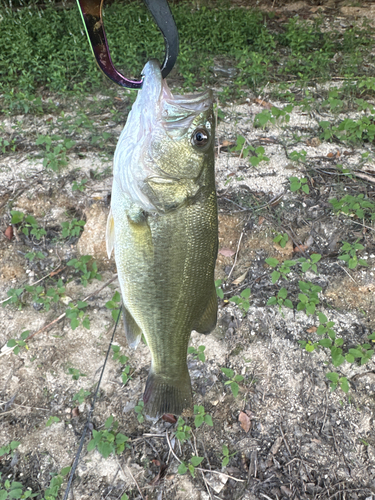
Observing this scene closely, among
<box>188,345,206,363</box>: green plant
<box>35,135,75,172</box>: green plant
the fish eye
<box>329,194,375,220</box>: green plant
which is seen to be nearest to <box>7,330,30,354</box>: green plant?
<box>188,345,206,363</box>: green plant

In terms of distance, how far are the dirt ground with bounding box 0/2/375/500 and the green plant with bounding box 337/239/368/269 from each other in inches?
4.9

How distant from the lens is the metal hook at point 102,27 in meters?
1.43

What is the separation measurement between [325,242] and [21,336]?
2889 millimetres

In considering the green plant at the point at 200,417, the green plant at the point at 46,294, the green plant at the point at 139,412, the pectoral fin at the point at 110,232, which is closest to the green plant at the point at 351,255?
the green plant at the point at 200,417

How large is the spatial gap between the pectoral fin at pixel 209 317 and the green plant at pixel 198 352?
0.96m

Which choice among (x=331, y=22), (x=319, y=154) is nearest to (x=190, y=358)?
(x=319, y=154)

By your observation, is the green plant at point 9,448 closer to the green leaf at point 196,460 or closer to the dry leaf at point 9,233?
the green leaf at point 196,460

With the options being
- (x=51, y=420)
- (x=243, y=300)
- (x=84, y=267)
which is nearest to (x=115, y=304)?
(x=84, y=267)

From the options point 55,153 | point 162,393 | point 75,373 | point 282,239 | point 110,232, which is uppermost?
point 110,232

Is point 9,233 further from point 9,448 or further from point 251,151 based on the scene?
point 251,151

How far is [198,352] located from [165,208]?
1699mm

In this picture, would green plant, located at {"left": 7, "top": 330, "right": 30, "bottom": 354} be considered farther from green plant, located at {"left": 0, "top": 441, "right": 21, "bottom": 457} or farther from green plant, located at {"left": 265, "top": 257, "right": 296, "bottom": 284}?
green plant, located at {"left": 265, "top": 257, "right": 296, "bottom": 284}

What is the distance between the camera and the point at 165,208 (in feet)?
5.57

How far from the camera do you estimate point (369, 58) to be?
5.39 metres
